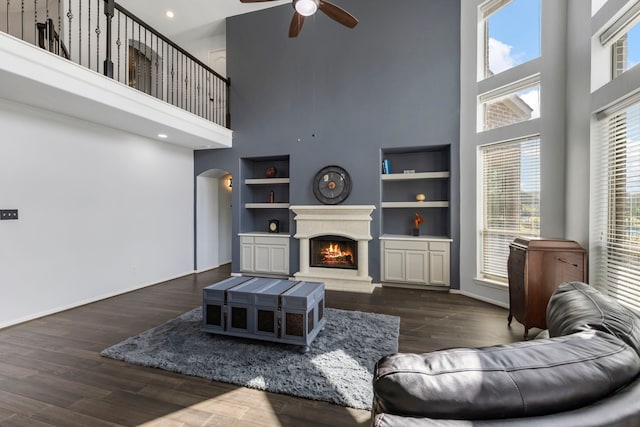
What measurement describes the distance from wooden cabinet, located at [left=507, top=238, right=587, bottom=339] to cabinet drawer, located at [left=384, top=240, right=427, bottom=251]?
A: 5.92 ft

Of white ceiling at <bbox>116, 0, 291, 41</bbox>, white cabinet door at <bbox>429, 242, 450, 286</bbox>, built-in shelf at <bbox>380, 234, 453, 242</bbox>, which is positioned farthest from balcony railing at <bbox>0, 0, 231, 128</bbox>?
white cabinet door at <bbox>429, 242, 450, 286</bbox>

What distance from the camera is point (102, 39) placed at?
5297mm

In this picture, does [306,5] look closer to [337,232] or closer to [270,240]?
[337,232]

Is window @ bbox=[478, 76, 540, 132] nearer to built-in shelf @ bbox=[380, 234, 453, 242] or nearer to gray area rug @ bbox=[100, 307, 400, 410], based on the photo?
built-in shelf @ bbox=[380, 234, 453, 242]

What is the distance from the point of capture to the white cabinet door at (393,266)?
512 cm

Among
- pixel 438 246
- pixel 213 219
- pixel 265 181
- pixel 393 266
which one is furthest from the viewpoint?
pixel 213 219

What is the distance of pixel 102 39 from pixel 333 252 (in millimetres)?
5596

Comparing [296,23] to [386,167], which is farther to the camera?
[386,167]

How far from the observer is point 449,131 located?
4.89m

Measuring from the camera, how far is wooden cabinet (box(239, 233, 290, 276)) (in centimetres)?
577

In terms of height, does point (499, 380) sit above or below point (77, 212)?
below

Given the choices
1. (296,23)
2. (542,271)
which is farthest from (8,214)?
(542,271)

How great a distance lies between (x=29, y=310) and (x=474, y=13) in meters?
7.36

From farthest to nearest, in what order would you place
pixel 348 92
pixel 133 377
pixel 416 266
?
1. pixel 348 92
2. pixel 416 266
3. pixel 133 377
